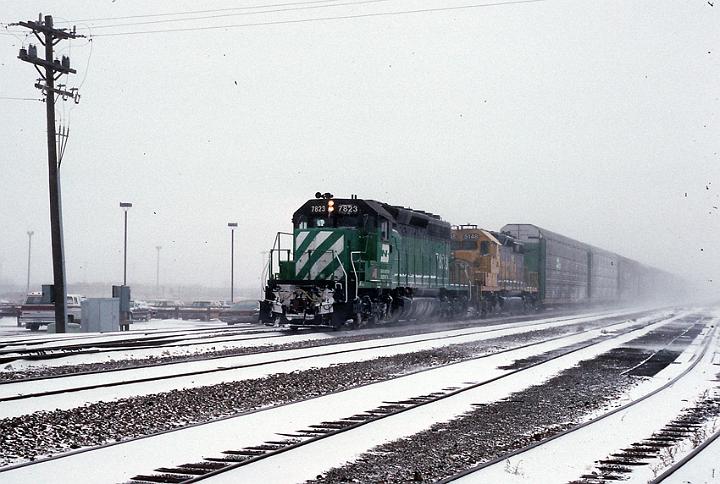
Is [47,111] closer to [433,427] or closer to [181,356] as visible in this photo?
[181,356]

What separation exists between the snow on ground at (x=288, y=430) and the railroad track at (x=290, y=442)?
0.26ft

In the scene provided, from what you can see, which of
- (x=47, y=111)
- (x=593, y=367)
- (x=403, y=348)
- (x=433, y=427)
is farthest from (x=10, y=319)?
(x=433, y=427)

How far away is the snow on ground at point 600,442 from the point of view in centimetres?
625

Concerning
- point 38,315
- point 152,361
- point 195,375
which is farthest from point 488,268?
point 195,375

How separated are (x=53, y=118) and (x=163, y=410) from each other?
19544 millimetres

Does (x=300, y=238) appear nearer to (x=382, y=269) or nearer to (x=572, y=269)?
(x=382, y=269)

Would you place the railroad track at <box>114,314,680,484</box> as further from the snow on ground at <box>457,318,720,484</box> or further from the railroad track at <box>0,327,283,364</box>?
Result: the railroad track at <box>0,327,283,364</box>

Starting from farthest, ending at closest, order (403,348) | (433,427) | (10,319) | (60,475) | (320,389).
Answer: (10,319) < (403,348) < (320,389) < (433,427) < (60,475)

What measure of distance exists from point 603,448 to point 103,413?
17.3 ft

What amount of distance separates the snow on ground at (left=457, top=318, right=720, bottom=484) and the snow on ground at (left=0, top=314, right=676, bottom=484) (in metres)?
1.38

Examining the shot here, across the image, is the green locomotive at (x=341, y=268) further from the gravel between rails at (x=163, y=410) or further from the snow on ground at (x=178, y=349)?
the gravel between rails at (x=163, y=410)

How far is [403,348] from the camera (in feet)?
56.9

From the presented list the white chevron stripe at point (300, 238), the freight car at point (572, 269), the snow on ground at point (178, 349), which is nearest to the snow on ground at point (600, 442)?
the snow on ground at point (178, 349)

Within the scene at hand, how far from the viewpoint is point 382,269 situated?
76.0 ft
